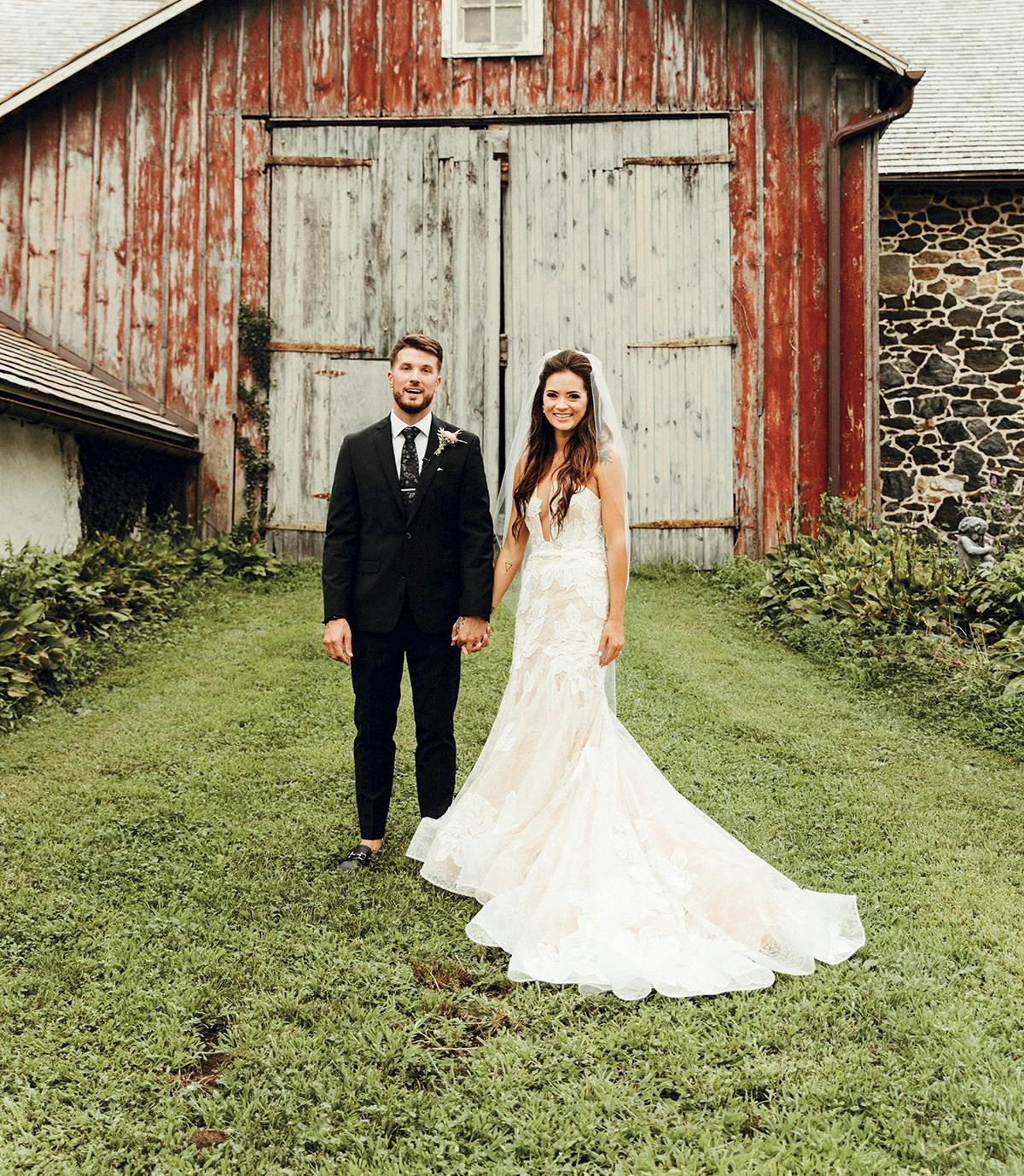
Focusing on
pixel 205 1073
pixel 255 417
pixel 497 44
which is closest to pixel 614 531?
pixel 205 1073

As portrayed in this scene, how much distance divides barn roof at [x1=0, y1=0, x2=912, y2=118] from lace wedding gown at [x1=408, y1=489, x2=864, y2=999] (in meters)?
7.10

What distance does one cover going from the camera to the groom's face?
11.7 feet

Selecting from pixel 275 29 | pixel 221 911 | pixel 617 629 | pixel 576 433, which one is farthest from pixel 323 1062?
pixel 275 29

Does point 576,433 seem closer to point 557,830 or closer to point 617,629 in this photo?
point 617,629

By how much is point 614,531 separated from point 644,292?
6.21 meters

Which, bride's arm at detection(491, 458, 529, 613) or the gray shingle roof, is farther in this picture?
the gray shingle roof

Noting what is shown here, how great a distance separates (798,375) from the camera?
899 cm

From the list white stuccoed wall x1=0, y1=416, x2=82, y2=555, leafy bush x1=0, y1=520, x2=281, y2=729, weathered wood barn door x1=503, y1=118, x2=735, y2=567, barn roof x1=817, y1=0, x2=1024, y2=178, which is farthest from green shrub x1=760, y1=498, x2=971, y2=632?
white stuccoed wall x1=0, y1=416, x2=82, y2=555

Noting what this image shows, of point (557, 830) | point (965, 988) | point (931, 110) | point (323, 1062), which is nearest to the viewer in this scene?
point (323, 1062)

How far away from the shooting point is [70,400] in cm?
729

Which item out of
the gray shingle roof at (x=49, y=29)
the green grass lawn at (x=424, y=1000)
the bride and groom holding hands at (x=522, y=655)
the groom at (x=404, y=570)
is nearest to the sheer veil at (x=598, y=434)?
the bride and groom holding hands at (x=522, y=655)

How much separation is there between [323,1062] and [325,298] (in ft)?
26.0

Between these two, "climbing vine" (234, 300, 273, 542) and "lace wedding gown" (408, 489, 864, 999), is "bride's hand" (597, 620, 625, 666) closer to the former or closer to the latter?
"lace wedding gown" (408, 489, 864, 999)

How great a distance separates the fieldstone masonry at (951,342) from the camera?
33.9ft
